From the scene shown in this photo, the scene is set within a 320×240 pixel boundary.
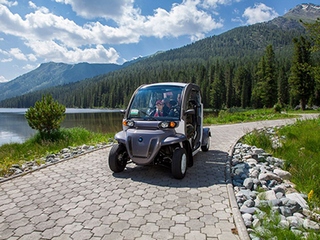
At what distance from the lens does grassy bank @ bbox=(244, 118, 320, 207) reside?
4.85m

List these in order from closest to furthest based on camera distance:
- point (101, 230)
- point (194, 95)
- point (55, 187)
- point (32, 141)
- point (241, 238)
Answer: point (241, 238)
point (101, 230)
point (55, 187)
point (194, 95)
point (32, 141)

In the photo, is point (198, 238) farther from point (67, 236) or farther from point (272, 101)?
point (272, 101)

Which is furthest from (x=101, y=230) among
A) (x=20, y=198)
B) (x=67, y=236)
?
(x=20, y=198)

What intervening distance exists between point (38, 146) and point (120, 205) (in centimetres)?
778

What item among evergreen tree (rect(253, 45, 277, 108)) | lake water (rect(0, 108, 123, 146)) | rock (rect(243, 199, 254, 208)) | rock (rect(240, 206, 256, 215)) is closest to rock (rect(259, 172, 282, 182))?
rock (rect(243, 199, 254, 208))

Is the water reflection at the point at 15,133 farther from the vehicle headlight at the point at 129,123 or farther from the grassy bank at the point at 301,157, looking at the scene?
the grassy bank at the point at 301,157

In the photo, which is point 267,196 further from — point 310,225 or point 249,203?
point 310,225

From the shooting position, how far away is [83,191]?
4.95 meters

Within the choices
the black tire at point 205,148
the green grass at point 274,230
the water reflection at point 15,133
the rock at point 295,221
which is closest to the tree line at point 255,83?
the water reflection at point 15,133

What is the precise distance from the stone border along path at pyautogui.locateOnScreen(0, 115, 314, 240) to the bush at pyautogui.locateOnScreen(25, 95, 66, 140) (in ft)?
19.3

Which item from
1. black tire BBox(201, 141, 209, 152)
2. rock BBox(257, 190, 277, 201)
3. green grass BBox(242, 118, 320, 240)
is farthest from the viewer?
black tire BBox(201, 141, 209, 152)

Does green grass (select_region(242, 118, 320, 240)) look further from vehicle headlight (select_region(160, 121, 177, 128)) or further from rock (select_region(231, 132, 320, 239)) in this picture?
vehicle headlight (select_region(160, 121, 177, 128))

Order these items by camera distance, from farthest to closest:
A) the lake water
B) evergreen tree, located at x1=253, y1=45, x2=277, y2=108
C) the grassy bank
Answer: evergreen tree, located at x1=253, y1=45, x2=277, y2=108, the lake water, the grassy bank

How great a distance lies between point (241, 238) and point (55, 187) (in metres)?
3.88
